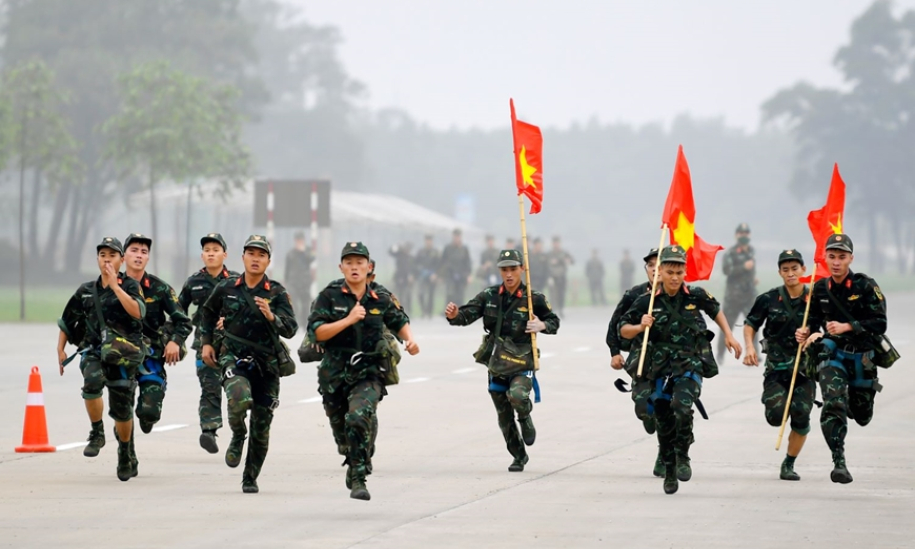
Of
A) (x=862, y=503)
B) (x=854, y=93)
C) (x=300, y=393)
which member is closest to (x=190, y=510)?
(x=862, y=503)

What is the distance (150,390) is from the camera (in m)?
11.1

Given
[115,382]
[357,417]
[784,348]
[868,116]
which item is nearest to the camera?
[357,417]

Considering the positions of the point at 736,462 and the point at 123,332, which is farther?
the point at 736,462

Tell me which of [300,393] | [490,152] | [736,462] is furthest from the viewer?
[490,152]

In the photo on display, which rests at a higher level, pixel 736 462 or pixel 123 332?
pixel 123 332

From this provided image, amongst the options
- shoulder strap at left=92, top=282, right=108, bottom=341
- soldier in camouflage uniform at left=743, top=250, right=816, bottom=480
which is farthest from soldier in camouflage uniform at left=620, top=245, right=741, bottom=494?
shoulder strap at left=92, top=282, right=108, bottom=341

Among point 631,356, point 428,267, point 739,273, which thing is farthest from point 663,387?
point 428,267

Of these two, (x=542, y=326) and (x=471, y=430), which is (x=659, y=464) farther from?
(x=471, y=430)

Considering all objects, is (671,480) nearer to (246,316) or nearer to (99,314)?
(246,316)

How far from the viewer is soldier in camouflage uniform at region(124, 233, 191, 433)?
1105 cm

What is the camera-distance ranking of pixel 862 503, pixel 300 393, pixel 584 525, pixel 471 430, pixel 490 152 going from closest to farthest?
pixel 584 525 < pixel 862 503 < pixel 471 430 < pixel 300 393 < pixel 490 152

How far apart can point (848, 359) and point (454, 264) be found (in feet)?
81.9

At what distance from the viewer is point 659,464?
36.7 ft

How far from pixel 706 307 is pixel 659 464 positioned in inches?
47.3
